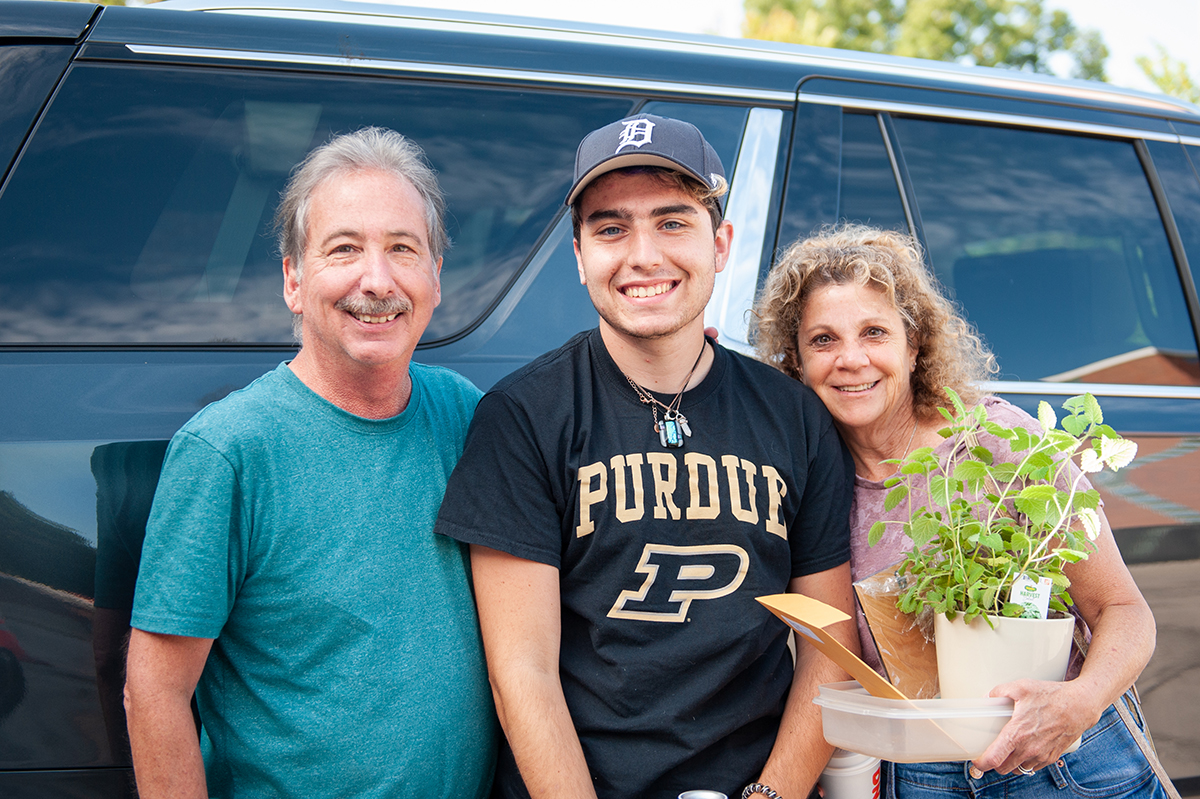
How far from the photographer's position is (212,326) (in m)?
1.79

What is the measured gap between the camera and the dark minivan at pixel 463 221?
1.55 meters

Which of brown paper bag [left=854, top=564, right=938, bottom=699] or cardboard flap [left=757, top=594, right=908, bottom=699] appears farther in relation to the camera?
brown paper bag [left=854, top=564, right=938, bottom=699]

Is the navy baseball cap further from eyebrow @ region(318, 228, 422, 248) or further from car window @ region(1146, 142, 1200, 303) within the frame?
car window @ region(1146, 142, 1200, 303)

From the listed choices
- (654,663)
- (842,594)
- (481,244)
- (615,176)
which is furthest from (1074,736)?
(481,244)

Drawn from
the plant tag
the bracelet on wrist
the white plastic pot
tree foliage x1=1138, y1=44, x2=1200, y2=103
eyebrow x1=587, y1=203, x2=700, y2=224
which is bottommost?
the bracelet on wrist

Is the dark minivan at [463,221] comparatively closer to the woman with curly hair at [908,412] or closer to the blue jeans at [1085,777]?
the woman with curly hair at [908,412]

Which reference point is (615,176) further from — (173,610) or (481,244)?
(173,610)

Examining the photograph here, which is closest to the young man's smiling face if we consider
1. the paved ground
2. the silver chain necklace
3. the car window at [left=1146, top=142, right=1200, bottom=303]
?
the silver chain necklace

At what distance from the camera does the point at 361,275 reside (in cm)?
169

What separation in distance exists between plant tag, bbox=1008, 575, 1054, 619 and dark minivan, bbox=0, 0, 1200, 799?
2.59ft

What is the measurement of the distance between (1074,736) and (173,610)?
162 centimetres

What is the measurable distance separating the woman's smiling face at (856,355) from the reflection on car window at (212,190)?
26.6 inches

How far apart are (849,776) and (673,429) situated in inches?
32.3

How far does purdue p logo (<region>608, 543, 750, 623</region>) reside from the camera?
5.49 ft
